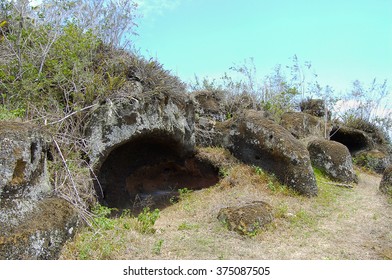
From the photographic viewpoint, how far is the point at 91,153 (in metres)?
7.07

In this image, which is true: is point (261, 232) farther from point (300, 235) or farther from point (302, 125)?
point (302, 125)

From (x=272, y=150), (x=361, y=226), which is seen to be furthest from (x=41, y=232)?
(x=272, y=150)

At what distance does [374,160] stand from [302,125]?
3185mm

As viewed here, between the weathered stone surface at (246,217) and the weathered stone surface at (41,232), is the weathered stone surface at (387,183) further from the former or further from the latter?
the weathered stone surface at (41,232)

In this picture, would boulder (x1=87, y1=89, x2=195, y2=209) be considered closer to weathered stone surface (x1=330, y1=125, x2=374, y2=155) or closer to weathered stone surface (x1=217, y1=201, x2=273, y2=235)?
weathered stone surface (x1=217, y1=201, x2=273, y2=235)

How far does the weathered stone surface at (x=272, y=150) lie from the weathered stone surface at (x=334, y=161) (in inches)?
72.7

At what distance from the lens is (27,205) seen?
15.7 feet

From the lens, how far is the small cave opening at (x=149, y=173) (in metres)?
8.80

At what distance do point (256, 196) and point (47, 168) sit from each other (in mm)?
4315

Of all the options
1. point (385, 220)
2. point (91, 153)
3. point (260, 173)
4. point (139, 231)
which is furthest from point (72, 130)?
point (385, 220)

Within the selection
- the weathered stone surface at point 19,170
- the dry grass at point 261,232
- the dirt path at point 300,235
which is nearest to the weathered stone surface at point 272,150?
the dry grass at point 261,232

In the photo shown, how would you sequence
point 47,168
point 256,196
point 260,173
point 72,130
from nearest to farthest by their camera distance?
point 47,168 → point 72,130 → point 256,196 → point 260,173

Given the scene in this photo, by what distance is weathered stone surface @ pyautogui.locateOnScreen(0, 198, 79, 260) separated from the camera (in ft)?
14.1

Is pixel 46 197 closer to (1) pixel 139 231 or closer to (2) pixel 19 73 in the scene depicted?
(1) pixel 139 231
